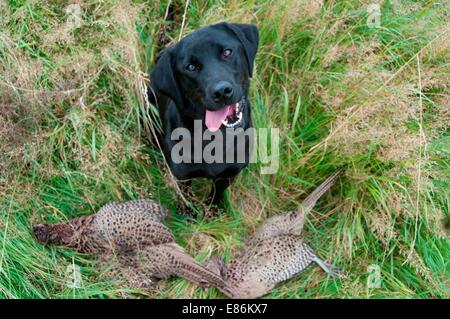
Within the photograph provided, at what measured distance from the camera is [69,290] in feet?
10.0

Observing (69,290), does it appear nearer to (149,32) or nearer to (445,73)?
(149,32)

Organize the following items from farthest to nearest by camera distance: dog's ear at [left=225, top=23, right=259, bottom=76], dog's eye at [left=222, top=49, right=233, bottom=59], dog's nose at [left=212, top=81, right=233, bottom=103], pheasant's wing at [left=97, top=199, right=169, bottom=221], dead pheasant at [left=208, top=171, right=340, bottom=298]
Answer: pheasant's wing at [left=97, top=199, right=169, bottom=221], dead pheasant at [left=208, top=171, right=340, bottom=298], dog's ear at [left=225, top=23, right=259, bottom=76], dog's eye at [left=222, top=49, right=233, bottom=59], dog's nose at [left=212, top=81, right=233, bottom=103]

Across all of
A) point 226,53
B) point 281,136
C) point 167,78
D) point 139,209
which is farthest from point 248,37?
point 139,209

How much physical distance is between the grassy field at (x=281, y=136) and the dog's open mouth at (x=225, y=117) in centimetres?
57

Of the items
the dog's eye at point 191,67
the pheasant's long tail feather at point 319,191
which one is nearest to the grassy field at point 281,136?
the pheasant's long tail feather at point 319,191

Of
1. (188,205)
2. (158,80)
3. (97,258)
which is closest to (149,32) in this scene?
A: (158,80)

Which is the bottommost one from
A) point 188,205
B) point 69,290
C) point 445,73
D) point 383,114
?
point 69,290

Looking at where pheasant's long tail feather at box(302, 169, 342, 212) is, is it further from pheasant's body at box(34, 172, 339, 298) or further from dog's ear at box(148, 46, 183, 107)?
dog's ear at box(148, 46, 183, 107)

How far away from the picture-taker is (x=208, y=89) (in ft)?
8.73

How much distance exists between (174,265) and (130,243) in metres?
0.27

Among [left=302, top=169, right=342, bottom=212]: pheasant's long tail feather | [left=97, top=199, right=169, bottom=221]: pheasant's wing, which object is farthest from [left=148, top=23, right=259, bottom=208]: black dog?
[left=302, top=169, right=342, bottom=212]: pheasant's long tail feather

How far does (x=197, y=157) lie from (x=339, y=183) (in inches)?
Result: 34.3

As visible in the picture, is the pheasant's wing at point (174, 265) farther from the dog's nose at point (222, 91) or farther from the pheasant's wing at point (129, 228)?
the dog's nose at point (222, 91)

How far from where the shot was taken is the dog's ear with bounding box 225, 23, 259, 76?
2.88 m
